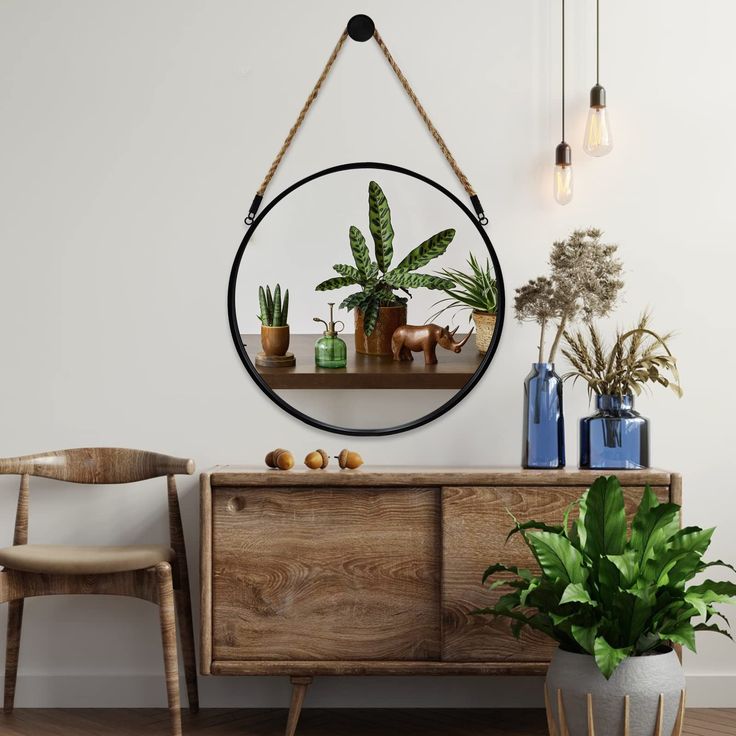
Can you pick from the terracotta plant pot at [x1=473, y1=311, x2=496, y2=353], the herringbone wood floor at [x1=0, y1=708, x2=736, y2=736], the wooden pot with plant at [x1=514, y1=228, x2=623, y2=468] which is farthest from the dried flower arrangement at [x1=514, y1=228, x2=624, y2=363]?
the herringbone wood floor at [x1=0, y1=708, x2=736, y2=736]

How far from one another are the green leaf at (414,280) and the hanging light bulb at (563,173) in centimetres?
46

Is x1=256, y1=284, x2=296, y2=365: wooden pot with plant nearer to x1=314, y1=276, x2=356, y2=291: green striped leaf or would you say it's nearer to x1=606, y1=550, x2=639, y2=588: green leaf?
x1=314, y1=276, x2=356, y2=291: green striped leaf

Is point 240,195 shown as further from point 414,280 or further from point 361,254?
point 414,280

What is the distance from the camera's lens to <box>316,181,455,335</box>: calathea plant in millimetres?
3068

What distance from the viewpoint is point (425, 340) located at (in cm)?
304

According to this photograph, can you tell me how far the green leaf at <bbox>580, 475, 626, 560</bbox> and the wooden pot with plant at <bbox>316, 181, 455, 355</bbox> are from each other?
974 mm

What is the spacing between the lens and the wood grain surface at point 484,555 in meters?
2.64

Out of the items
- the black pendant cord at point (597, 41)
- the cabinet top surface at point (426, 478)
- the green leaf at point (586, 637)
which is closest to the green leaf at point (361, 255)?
the cabinet top surface at point (426, 478)

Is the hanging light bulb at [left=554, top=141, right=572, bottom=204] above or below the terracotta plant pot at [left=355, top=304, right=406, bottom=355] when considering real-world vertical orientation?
above

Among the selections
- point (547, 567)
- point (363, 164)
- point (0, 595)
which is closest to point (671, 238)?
point (363, 164)

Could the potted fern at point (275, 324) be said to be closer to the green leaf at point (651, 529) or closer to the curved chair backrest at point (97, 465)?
the curved chair backrest at point (97, 465)

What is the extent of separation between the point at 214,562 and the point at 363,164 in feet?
4.57

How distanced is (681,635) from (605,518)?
331 millimetres

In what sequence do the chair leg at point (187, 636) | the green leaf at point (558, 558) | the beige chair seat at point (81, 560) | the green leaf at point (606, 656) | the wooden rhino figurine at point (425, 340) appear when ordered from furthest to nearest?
the wooden rhino figurine at point (425, 340) < the chair leg at point (187, 636) < the beige chair seat at point (81, 560) < the green leaf at point (558, 558) < the green leaf at point (606, 656)
